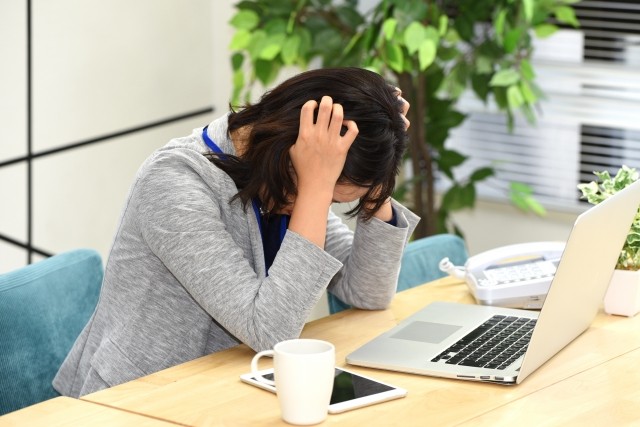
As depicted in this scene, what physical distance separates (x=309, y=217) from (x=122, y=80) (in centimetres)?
200

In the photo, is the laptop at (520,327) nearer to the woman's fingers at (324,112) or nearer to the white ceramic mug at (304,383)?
the white ceramic mug at (304,383)

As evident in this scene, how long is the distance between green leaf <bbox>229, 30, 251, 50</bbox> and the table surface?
180cm

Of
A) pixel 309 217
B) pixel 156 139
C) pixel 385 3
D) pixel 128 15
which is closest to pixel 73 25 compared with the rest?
pixel 128 15

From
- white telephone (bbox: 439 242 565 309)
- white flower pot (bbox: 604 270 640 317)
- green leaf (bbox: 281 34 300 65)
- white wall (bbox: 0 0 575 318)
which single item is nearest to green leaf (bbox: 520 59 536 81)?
white wall (bbox: 0 0 575 318)

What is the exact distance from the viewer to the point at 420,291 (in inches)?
86.7

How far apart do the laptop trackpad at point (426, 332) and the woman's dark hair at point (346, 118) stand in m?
0.25

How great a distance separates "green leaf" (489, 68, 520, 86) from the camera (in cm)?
318

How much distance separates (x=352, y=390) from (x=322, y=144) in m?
0.41

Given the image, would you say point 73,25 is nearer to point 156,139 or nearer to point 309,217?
point 156,139

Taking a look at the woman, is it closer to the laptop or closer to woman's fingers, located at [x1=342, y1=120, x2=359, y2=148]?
woman's fingers, located at [x1=342, y1=120, x2=359, y2=148]

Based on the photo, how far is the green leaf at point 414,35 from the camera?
121 inches

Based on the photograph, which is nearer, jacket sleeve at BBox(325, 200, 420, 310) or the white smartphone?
the white smartphone

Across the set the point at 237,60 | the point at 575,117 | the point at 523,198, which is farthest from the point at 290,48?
the point at 575,117

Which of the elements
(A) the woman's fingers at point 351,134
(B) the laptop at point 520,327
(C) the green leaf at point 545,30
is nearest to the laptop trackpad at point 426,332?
(B) the laptop at point 520,327
